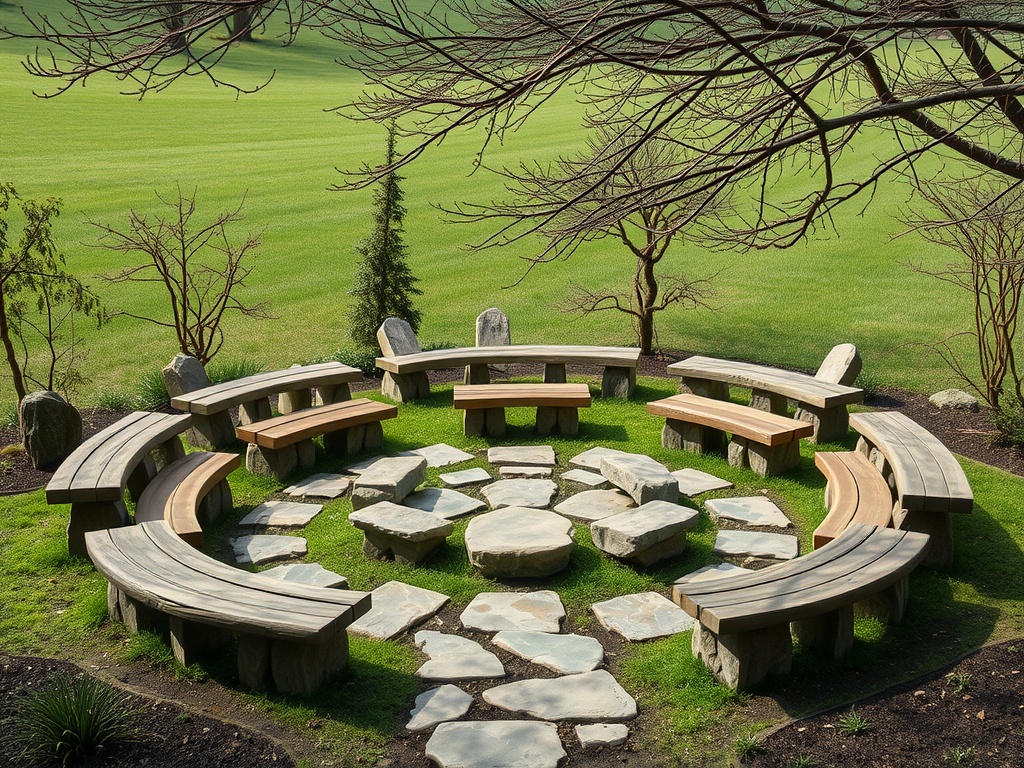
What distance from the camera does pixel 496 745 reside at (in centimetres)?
387

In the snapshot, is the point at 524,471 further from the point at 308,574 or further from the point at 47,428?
the point at 47,428

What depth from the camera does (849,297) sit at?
14.6m

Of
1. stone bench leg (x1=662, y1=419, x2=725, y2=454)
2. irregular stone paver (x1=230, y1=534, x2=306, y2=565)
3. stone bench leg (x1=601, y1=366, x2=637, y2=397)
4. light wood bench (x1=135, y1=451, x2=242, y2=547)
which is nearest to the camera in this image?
light wood bench (x1=135, y1=451, x2=242, y2=547)

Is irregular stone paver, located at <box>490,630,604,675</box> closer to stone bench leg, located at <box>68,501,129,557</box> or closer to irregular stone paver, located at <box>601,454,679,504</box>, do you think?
irregular stone paver, located at <box>601,454,679,504</box>

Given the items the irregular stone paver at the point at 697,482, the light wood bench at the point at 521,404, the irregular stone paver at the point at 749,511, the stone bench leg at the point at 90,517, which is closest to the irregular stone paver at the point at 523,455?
the light wood bench at the point at 521,404

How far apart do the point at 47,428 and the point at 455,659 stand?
4551 millimetres

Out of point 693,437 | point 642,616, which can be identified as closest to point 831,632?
point 642,616

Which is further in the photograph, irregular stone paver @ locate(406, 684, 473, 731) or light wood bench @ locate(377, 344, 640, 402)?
light wood bench @ locate(377, 344, 640, 402)

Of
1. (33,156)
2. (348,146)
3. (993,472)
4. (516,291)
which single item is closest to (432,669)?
(993,472)

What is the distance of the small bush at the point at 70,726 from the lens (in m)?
3.73

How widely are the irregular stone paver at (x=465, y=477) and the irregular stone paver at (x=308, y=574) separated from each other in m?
1.54

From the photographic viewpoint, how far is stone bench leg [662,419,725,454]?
7.59 m

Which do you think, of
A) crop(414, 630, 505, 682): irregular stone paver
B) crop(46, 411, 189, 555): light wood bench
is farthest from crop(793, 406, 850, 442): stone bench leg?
crop(46, 411, 189, 555): light wood bench

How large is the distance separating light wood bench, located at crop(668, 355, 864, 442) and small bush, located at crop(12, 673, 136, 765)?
5.68 meters
